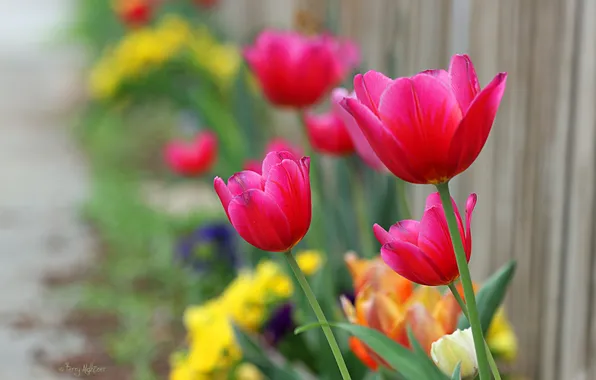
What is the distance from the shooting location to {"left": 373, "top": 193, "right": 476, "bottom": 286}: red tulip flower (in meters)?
0.73

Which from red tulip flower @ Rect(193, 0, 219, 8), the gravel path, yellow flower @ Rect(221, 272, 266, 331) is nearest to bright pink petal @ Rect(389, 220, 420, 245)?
yellow flower @ Rect(221, 272, 266, 331)

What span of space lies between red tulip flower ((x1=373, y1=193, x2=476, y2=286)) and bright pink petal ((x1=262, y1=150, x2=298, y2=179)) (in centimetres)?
9

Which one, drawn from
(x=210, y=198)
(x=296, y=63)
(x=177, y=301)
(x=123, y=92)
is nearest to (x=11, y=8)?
(x=123, y=92)

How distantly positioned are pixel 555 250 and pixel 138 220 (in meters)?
2.41

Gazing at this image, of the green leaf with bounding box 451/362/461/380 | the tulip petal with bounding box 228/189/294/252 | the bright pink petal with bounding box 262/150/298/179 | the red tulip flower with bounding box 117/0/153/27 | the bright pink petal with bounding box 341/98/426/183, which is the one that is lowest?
the red tulip flower with bounding box 117/0/153/27

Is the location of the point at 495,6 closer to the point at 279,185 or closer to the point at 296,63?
the point at 296,63

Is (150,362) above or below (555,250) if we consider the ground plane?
below

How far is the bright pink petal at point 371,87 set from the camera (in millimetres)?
705

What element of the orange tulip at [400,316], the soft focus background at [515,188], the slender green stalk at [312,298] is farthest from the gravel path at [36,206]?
the slender green stalk at [312,298]

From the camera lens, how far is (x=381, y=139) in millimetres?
673

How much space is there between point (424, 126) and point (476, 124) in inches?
1.5

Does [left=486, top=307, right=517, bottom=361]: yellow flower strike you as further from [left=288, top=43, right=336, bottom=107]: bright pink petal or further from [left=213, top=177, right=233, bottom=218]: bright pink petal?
[left=213, top=177, right=233, bottom=218]: bright pink petal

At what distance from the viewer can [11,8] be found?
1459 cm

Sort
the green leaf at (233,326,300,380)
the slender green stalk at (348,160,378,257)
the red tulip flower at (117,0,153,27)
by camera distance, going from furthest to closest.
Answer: the red tulip flower at (117,0,153,27)
the slender green stalk at (348,160,378,257)
the green leaf at (233,326,300,380)
